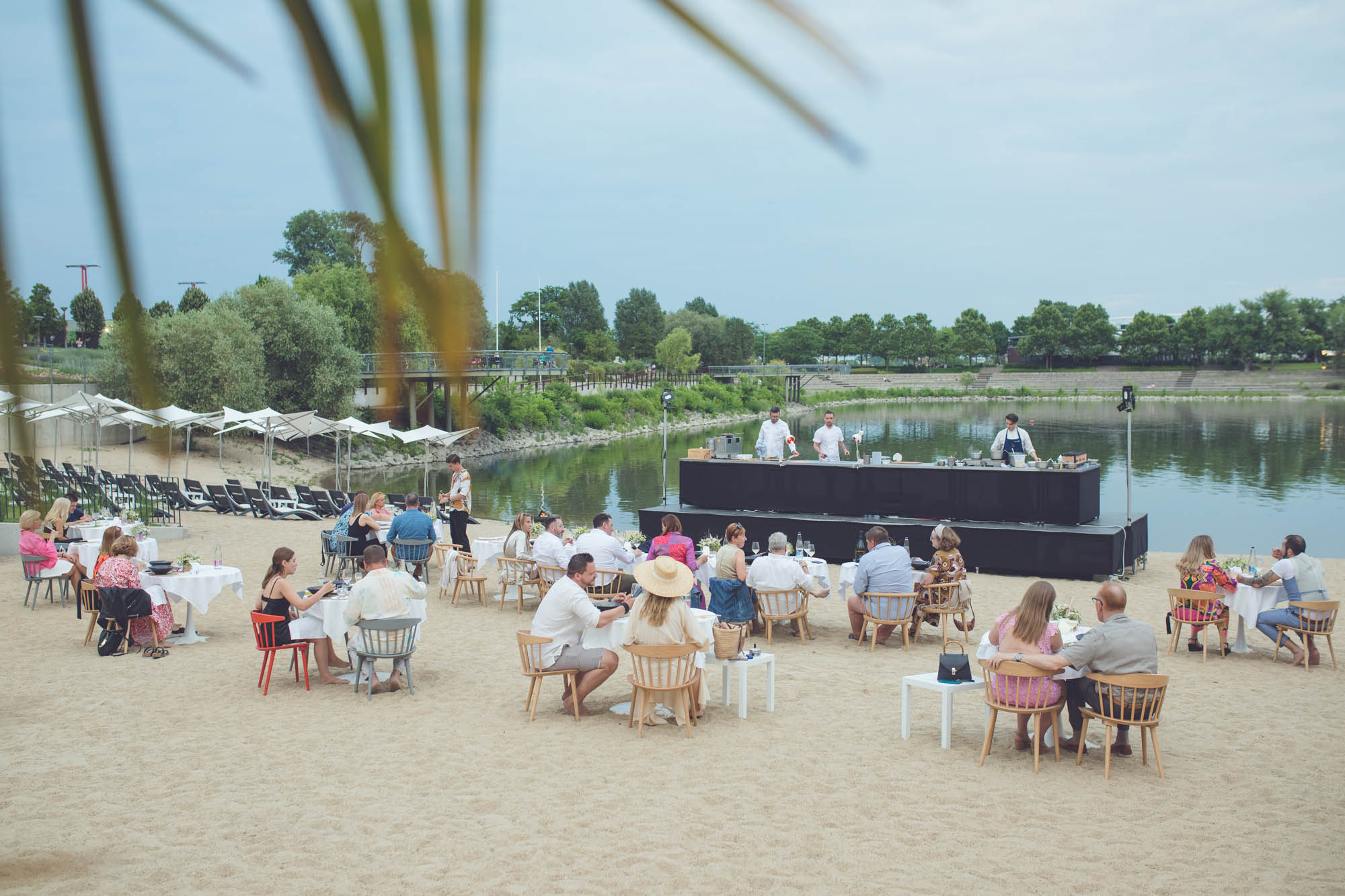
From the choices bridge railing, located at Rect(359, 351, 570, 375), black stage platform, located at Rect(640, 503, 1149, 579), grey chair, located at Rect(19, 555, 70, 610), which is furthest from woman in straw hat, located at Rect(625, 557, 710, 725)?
grey chair, located at Rect(19, 555, 70, 610)

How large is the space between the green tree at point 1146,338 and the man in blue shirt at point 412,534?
4598 inches

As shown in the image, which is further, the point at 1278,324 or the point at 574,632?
the point at 1278,324

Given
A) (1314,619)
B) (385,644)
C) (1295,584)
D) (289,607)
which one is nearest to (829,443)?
(1295,584)

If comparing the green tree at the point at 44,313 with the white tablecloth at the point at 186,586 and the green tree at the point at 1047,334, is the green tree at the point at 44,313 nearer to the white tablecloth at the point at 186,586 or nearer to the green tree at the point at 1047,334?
the white tablecloth at the point at 186,586

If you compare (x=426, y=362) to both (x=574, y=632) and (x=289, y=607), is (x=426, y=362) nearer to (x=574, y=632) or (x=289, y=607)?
(x=574, y=632)

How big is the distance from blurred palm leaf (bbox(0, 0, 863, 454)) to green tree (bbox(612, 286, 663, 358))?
9447 cm

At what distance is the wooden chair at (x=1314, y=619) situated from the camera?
8.79 m

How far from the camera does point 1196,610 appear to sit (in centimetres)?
948

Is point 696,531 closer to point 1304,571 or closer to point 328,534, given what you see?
point 328,534

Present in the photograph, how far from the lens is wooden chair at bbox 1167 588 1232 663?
932 cm

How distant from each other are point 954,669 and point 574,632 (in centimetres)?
286

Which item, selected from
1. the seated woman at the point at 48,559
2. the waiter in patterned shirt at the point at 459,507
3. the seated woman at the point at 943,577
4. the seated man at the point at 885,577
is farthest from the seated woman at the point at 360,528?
the seated woman at the point at 943,577

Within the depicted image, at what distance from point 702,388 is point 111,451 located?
4654 cm

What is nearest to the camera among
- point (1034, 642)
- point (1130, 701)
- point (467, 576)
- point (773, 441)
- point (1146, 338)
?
point (1130, 701)
